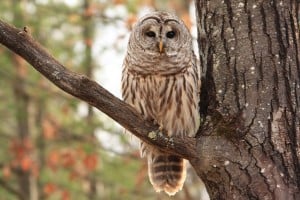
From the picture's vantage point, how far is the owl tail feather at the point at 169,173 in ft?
15.0

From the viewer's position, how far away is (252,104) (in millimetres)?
3328

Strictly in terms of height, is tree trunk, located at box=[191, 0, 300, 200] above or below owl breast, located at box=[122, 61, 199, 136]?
below

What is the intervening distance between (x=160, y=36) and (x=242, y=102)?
4.60 feet

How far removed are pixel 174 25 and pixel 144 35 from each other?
0.23 metres

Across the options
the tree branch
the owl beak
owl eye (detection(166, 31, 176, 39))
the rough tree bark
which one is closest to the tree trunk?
the rough tree bark

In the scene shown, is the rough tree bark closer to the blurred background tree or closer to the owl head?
the owl head

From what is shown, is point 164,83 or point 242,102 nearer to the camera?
point 242,102

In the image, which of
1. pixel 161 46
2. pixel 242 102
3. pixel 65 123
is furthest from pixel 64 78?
pixel 65 123

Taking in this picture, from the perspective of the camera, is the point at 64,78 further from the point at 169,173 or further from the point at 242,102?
the point at 169,173

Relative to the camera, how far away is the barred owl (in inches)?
172

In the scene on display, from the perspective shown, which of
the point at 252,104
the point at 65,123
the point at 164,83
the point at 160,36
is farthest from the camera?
the point at 65,123

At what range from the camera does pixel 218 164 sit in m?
3.27

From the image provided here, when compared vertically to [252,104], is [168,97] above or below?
above

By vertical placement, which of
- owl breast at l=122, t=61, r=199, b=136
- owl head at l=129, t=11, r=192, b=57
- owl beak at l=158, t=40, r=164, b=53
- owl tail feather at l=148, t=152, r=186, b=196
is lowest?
owl tail feather at l=148, t=152, r=186, b=196
